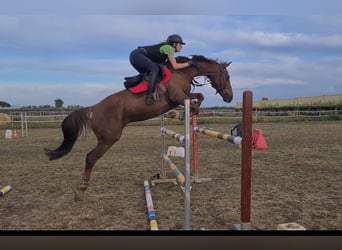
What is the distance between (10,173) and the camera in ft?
15.5

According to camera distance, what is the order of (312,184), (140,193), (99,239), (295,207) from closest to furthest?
1. (99,239)
2. (295,207)
3. (140,193)
4. (312,184)

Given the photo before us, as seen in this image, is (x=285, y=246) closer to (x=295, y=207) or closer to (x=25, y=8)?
A: (x=295, y=207)

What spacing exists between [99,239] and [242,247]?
965 millimetres

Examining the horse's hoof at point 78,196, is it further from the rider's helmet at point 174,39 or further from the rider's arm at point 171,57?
the rider's helmet at point 174,39

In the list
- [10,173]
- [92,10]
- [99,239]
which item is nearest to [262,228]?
[99,239]

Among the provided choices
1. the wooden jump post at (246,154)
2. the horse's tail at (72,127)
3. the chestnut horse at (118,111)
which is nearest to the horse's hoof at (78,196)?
the chestnut horse at (118,111)

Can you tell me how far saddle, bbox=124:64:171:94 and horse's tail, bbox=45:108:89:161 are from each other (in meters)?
0.50

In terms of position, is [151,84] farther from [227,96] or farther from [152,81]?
[227,96]

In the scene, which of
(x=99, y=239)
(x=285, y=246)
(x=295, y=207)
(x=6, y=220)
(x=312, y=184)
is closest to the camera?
(x=285, y=246)

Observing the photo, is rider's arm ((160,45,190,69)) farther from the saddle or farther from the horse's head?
the horse's head

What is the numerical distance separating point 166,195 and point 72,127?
1230 mm

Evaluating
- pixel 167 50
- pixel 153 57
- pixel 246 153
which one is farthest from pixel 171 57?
pixel 246 153

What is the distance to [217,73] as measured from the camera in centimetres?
324

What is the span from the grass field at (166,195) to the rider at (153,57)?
0.99 m
